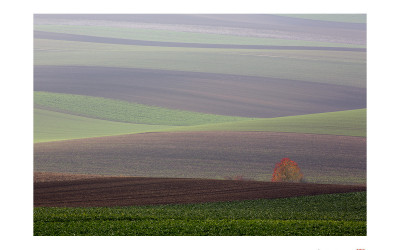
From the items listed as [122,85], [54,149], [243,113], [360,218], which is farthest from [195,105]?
[360,218]

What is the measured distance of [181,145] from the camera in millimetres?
28547

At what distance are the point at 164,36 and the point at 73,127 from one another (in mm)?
10956

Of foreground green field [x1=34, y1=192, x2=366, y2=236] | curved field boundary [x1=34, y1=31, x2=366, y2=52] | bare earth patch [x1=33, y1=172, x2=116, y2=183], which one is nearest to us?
foreground green field [x1=34, y1=192, x2=366, y2=236]

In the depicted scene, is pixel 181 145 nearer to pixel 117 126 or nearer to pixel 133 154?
pixel 133 154

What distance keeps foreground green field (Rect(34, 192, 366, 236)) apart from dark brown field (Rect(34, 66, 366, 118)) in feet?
51.1

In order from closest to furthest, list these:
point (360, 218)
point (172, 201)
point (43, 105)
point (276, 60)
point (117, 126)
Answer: point (360, 218)
point (172, 201)
point (117, 126)
point (43, 105)
point (276, 60)

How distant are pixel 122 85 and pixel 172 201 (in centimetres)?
1885

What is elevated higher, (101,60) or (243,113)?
(101,60)

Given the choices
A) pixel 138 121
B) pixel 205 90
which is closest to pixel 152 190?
pixel 138 121

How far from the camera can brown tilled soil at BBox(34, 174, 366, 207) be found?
802 inches

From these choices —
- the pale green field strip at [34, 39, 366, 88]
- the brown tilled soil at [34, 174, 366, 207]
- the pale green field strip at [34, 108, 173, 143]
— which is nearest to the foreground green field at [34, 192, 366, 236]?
the brown tilled soil at [34, 174, 366, 207]

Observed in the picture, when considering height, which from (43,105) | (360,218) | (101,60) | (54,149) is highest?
(101,60)

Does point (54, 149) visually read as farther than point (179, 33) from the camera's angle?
No

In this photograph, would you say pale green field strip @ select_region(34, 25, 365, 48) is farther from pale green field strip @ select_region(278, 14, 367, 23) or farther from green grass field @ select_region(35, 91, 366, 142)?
green grass field @ select_region(35, 91, 366, 142)
